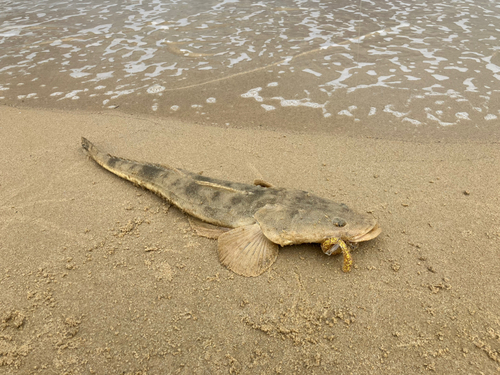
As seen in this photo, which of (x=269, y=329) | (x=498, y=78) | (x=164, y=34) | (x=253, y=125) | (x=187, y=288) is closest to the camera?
(x=269, y=329)

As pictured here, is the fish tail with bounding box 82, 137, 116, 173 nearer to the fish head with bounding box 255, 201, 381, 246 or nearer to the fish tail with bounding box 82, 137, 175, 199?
the fish tail with bounding box 82, 137, 175, 199

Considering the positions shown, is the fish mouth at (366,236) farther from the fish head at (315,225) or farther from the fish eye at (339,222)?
the fish eye at (339,222)

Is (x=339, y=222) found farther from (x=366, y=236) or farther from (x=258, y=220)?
(x=258, y=220)

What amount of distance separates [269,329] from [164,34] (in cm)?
879

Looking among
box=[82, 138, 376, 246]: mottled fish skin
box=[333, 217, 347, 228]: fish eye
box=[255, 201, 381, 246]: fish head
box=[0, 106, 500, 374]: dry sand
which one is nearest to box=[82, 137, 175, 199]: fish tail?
box=[82, 138, 376, 246]: mottled fish skin

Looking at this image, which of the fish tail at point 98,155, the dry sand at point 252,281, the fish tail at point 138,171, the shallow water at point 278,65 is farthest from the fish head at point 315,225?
the shallow water at point 278,65

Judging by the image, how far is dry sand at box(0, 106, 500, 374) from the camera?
6.80ft

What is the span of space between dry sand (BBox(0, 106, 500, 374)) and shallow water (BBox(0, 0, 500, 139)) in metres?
1.41

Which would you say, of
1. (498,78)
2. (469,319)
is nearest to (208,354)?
(469,319)

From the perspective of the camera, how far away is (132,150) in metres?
4.42

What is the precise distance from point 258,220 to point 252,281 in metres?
0.52

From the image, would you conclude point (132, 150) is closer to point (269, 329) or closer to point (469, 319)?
point (269, 329)

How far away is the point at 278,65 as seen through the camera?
679 cm

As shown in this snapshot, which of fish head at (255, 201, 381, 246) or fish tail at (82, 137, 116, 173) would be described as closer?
fish head at (255, 201, 381, 246)
